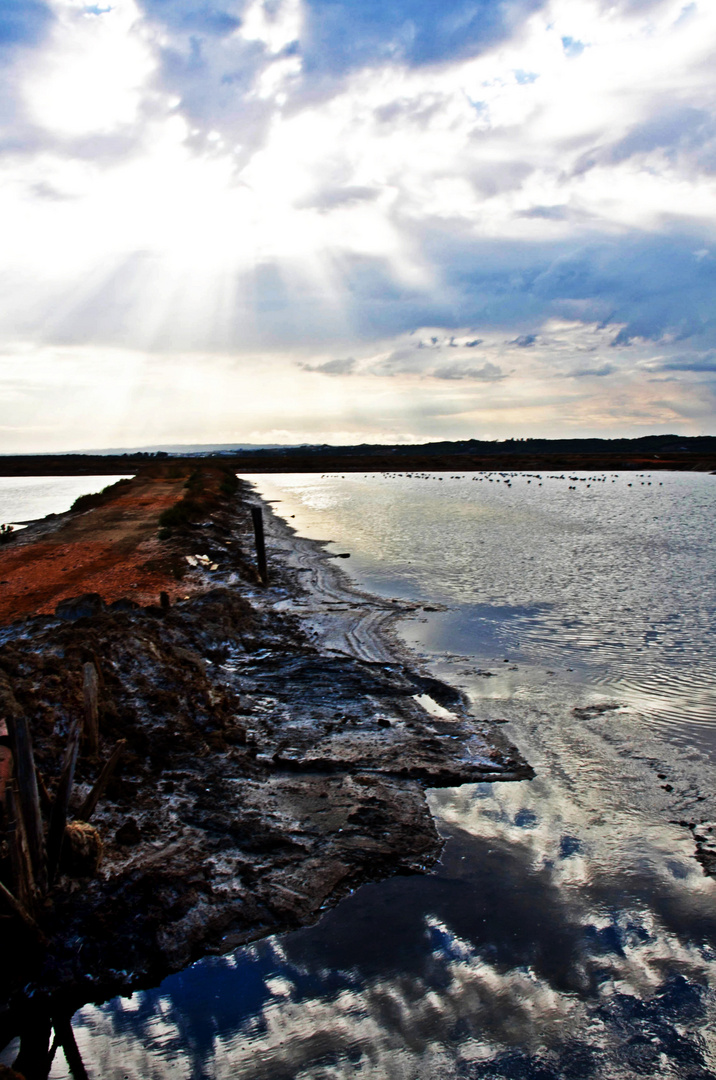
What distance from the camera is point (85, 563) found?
26438 mm

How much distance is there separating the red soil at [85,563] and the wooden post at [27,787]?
12805 mm

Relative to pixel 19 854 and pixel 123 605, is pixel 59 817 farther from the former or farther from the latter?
pixel 123 605

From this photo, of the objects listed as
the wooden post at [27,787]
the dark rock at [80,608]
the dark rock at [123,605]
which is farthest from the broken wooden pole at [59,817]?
the dark rock at [123,605]

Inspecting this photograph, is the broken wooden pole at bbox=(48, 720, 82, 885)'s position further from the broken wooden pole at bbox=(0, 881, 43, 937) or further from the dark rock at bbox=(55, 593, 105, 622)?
the dark rock at bbox=(55, 593, 105, 622)

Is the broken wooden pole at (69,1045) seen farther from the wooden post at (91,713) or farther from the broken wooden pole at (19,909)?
the wooden post at (91,713)

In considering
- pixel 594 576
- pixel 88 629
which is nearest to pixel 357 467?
pixel 594 576

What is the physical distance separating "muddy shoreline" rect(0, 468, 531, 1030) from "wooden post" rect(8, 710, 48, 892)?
0.33 meters

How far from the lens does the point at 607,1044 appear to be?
6.02 metres

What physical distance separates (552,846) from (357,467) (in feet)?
428

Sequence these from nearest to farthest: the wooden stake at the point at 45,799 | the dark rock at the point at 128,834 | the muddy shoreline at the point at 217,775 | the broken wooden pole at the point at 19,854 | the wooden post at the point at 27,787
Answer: the broken wooden pole at the point at 19,854 < the wooden post at the point at 27,787 < the muddy shoreline at the point at 217,775 < the wooden stake at the point at 45,799 < the dark rock at the point at 128,834

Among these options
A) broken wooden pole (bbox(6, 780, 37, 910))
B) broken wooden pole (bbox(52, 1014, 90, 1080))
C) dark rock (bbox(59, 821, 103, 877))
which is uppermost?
broken wooden pole (bbox(6, 780, 37, 910))

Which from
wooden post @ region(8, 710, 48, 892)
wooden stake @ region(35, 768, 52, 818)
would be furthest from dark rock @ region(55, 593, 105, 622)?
wooden post @ region(8, 710, 48, 892)

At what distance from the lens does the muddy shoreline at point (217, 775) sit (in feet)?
23.5

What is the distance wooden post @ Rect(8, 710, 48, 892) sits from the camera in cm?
677
